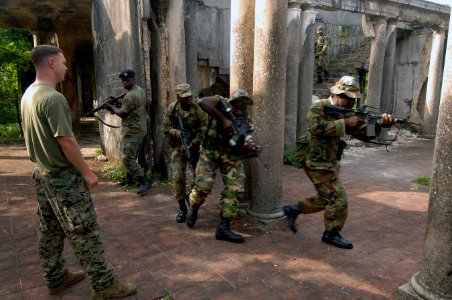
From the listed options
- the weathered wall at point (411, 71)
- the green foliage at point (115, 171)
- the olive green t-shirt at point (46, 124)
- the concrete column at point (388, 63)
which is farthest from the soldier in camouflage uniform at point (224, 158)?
the weathered wall at point (411, 71)

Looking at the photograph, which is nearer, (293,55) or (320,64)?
(293,55)

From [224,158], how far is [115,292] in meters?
1.75

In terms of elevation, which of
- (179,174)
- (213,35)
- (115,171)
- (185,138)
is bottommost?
(115,171)

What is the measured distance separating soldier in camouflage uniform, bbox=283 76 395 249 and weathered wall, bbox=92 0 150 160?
11.5 feet

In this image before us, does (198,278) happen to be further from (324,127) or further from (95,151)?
(95,151)

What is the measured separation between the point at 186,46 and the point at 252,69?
8.96 feet

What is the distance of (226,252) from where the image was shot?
11.9 feet

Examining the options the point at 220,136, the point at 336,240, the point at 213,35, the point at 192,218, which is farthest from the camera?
the point at 213,35

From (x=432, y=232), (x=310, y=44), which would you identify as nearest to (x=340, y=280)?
(x=432, y=232)

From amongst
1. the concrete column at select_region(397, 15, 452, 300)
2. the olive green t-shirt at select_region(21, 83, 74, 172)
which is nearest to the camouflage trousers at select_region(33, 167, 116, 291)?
the olive green t-shirt at select_region(21, 83, 74, 172)

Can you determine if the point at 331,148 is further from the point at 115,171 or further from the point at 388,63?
the point at 388,63

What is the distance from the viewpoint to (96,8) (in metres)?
7.24

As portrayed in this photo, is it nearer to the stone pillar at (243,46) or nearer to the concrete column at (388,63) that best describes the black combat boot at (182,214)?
the stone pillar at (243,46)

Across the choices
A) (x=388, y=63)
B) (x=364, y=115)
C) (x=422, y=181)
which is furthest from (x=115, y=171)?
(x=388, y=63)
